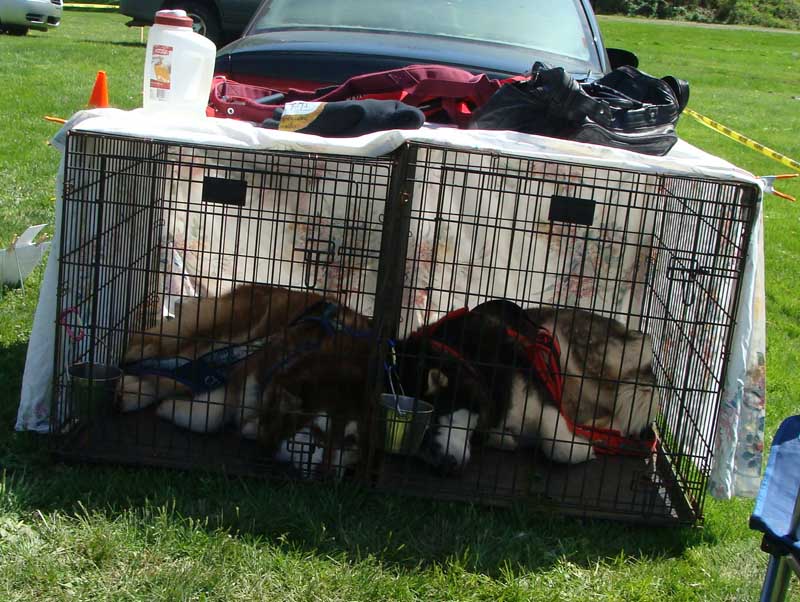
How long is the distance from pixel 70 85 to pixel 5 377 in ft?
26.2

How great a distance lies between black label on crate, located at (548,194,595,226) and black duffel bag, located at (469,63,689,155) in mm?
332

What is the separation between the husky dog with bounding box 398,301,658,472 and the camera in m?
3.40

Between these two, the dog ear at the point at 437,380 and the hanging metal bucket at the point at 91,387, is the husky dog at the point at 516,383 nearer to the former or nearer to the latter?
the dog ear at the point at 437,380

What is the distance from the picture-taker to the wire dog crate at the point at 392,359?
3.22 metres

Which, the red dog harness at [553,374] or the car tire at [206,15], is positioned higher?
the car tire at [206,15]

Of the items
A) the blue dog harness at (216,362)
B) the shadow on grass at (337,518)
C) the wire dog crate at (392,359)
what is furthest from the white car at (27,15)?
the shadow on grass at (337,518)

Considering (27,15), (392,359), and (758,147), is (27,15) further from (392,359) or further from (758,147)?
(392,359)

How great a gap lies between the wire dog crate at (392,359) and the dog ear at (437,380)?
10 millimetres

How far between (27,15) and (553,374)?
51.3ft

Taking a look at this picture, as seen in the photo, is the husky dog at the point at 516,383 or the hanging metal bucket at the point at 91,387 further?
the husky dog at the point at 516,383

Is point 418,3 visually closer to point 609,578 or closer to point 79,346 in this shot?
point 79,346

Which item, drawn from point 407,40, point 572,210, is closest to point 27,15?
point 407,40

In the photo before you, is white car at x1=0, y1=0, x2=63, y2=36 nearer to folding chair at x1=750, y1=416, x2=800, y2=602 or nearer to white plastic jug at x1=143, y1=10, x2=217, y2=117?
white plastic jug at x1=143, y1=10, x2=217, y2=117

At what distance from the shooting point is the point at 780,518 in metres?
2.25
